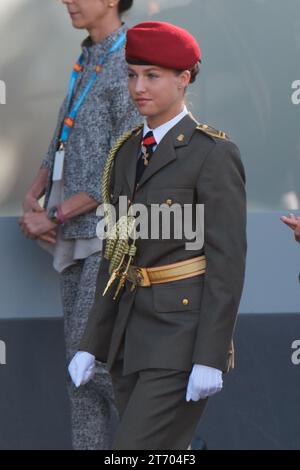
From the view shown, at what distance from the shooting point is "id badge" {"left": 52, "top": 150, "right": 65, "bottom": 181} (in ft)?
16.6

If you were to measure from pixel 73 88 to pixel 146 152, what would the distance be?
0.96m

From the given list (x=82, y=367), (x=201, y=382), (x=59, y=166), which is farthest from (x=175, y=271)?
(x=59, y=166)

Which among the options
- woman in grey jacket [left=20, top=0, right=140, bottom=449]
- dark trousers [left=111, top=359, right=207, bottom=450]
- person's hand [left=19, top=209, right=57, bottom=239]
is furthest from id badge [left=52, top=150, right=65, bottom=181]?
dark trousers [left=111, top=359, right=207, bottom=450]

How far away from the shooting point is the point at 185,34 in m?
4.23

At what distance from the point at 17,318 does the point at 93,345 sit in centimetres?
125

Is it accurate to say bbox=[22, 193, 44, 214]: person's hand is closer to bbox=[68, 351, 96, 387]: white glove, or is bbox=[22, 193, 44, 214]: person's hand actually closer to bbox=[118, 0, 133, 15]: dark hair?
bbox=[118, 0, 133, 15]: dark hair

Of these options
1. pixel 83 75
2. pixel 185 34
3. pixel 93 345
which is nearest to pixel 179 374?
pixel 93 345

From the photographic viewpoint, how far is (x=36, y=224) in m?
5.11

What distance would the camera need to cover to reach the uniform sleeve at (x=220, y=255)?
3.98m

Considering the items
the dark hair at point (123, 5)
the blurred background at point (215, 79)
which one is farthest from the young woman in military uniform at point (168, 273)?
the blurred background at point (215, 79)

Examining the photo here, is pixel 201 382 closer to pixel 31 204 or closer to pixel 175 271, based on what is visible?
pixel 175 271

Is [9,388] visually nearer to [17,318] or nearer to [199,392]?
[17,318]

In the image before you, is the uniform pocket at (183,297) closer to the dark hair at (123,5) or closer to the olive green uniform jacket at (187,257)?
the olive green uniform jacket at (187,257)

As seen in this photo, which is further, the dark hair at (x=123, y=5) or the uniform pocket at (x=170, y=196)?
the dark hair at (x=123, y=5)
